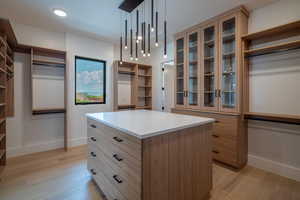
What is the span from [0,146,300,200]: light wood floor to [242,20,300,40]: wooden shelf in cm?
219

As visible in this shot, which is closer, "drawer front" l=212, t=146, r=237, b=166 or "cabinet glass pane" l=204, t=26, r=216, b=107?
"drawer front" l=212, t=146, r=237, b=166

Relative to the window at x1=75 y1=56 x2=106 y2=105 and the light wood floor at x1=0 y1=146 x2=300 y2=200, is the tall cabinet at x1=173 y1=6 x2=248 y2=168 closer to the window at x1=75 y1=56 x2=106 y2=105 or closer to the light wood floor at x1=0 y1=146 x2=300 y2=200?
the light wood floor at x1=0 y1=146 x2=300 y2=200

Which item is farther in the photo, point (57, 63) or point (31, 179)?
point (57, 63)

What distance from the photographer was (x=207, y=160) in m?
1.68

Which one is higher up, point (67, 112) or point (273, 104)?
point (273, 104)

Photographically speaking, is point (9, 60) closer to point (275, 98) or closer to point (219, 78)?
point (219, 78)

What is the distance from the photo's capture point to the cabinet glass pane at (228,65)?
2537 mm

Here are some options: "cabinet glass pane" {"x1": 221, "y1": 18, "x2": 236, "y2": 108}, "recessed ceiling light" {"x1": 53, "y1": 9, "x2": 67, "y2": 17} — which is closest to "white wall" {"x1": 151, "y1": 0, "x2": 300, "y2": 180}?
"cabinet glass pane" {"x1": 221, "y1": 18, "x2": 236, "y2": 108}

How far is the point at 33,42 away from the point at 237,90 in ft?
13.2

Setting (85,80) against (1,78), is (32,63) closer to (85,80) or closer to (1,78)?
(1,78)

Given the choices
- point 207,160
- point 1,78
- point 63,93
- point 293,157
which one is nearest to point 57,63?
point 63,93

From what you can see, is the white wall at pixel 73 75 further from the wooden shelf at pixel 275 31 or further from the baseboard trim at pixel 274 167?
the baseboard trim at pixel 274 167

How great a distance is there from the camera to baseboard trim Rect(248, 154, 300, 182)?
2.16 metres

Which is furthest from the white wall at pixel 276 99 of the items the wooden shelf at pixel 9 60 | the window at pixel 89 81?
the wooden shelf at pixel 9 60
